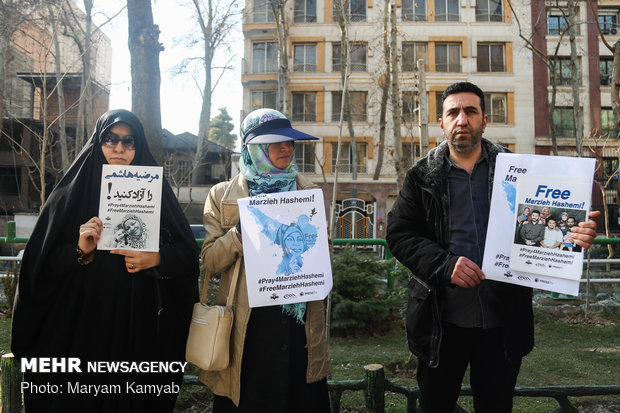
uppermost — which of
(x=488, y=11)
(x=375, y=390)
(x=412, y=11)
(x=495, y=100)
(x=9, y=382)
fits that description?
(x=488, y=11)

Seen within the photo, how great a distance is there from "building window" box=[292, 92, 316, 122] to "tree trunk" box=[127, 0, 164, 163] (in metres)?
25.3

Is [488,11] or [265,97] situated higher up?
[488,11]

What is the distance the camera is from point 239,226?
258cm

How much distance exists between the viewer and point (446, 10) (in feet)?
95.9

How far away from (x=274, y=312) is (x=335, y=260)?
468 cm

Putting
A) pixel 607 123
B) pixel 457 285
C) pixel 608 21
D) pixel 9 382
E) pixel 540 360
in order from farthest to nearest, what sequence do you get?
pixel 608 21 → pixel 607 123 → pixel 540 360 → pixel 9 382 → pixel 457 285

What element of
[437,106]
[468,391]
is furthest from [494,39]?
[468,391]

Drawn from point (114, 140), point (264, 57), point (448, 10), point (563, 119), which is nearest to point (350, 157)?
point (264, 57)

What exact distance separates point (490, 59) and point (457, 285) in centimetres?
3049

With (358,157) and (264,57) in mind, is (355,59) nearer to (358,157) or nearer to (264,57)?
(264,57)

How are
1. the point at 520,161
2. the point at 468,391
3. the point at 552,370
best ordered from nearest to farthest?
the point at 520,161 → the point at 468,391 → the point at 552,370

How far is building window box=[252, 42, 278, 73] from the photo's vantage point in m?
29.9

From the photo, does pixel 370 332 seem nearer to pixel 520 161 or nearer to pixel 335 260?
pixel 335 260

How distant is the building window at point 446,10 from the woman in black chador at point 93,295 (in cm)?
3040
